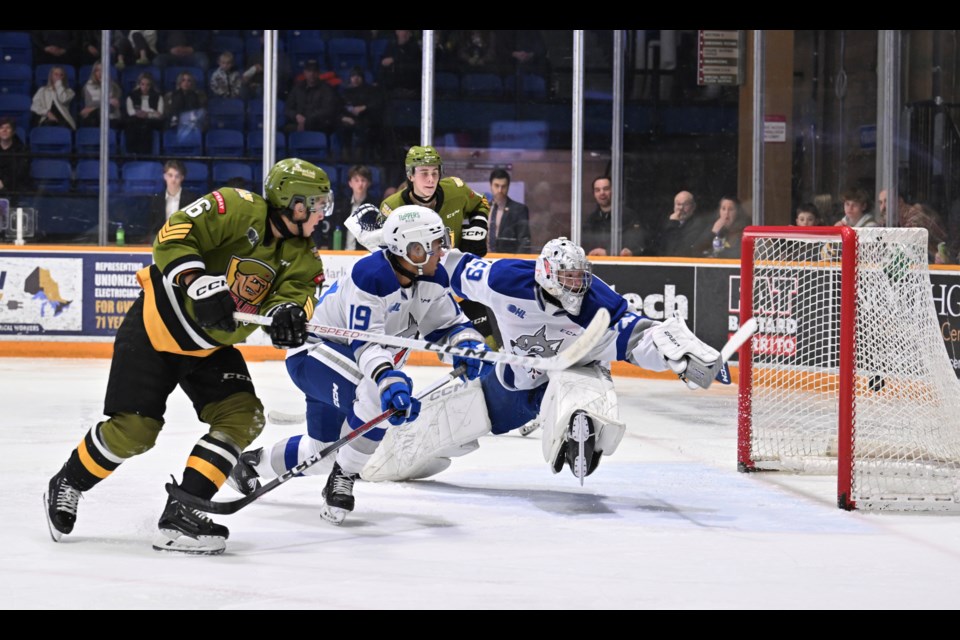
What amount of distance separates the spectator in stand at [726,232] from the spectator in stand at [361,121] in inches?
79.0

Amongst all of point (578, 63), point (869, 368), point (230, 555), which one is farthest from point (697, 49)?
point (230, 555)

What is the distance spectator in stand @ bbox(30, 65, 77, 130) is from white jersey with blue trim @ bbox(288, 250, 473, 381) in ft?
16.0

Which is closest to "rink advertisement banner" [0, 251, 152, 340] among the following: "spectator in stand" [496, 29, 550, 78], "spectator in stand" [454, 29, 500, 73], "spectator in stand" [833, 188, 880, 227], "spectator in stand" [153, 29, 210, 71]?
"spectator in stand" [153, 29, 210, 71]

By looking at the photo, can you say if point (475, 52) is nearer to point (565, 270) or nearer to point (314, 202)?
point (565, 270)

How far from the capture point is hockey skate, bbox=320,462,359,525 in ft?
12.3

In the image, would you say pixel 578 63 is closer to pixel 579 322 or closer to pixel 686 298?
pixel 686 298

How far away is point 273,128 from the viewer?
8.14m

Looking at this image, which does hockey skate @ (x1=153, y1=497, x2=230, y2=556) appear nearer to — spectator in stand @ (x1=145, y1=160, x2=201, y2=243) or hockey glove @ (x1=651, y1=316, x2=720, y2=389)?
hockey glove @ (x1=651, y1=316, x2=720, y2=389)

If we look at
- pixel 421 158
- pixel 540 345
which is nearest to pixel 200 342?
pixel 540 345

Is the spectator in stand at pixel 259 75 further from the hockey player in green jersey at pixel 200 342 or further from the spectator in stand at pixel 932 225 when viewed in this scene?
the hockey player in green jersey at pixel 200 342

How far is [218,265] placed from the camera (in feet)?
11.2

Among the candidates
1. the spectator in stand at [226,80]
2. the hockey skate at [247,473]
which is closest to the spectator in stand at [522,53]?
the spectator in stand at [226,80]

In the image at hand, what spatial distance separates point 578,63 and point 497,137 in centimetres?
64

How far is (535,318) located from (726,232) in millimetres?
3794
